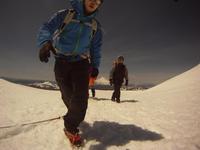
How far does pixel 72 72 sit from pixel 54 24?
1.08m

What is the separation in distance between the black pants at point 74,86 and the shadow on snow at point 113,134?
1.98 feet

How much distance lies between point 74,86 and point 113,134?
1.57 m

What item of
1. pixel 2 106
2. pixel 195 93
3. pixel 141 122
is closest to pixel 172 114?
pixel 141 122

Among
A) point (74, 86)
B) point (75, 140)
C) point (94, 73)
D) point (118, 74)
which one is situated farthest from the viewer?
point (118, 74)

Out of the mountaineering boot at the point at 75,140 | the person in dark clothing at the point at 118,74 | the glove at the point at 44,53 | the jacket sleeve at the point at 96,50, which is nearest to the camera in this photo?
the glove at the point at 44,53

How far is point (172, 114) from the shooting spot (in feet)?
24.3

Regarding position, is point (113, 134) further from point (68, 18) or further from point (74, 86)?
point (68, 18)

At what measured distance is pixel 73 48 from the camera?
4828mm

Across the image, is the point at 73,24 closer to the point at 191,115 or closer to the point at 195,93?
the point at 191,115

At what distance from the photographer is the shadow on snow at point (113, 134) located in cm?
492

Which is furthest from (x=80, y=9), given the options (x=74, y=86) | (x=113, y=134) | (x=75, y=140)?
(x=113, y=134)

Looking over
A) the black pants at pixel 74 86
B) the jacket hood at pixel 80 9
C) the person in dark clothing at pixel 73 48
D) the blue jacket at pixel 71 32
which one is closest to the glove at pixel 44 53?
the person in dark clothing at pixel 73 48

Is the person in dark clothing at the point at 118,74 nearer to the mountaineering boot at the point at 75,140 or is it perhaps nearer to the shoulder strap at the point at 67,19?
the mountaineering boot at the point at 75,140

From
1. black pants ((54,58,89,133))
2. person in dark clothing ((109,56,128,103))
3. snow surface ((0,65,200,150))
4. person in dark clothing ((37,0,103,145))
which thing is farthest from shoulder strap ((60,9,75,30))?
person in dark clothing ((109,56,128,103))
